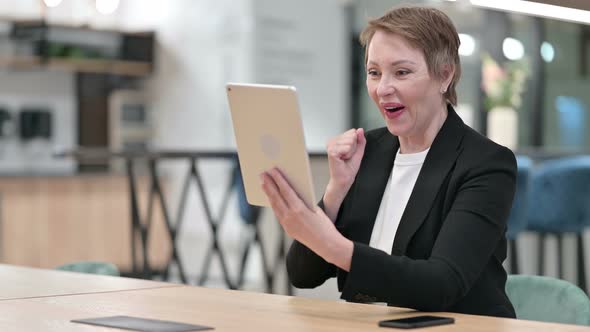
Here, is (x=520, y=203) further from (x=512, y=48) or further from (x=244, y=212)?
(x=512, y=48)

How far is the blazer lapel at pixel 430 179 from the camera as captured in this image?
1975 mm

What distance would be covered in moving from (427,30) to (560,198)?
3469 millimetres

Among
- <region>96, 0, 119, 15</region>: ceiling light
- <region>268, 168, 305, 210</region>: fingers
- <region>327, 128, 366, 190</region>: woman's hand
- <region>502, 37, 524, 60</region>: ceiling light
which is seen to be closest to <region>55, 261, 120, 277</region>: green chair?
<region>327, 128, 366, 190</region>: woman's hand

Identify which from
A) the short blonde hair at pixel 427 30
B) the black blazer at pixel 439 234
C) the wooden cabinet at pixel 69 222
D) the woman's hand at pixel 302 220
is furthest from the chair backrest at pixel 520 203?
the wooden cabinet at pixel 69 222

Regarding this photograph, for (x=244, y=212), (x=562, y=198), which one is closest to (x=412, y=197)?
(x=562, y=198)

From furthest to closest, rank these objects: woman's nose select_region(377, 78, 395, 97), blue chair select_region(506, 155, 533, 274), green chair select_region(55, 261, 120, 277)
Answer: blue chair select_region(506, 155, 533, 274) < green chair select_region(55, 261, 120, 277) < woman's nose select_region(377, 78, 395, 97)

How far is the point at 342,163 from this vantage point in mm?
2104

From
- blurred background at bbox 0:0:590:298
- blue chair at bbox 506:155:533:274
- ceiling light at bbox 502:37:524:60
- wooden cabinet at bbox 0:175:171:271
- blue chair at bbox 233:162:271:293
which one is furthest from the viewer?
ceiling light at bbox 502:37:524:60

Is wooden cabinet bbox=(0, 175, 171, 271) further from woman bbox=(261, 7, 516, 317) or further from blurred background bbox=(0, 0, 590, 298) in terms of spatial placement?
woman bbox=(261, 7, 516, 317)

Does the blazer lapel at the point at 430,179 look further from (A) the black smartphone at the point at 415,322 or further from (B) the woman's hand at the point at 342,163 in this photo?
(A) the black smartphone at the point at 415,322

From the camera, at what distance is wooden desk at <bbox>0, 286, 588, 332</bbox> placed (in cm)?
157

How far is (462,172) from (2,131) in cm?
651

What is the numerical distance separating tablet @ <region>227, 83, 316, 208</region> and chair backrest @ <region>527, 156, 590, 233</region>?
366 centimetres

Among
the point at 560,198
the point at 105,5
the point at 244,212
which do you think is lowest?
the point at 244,212
